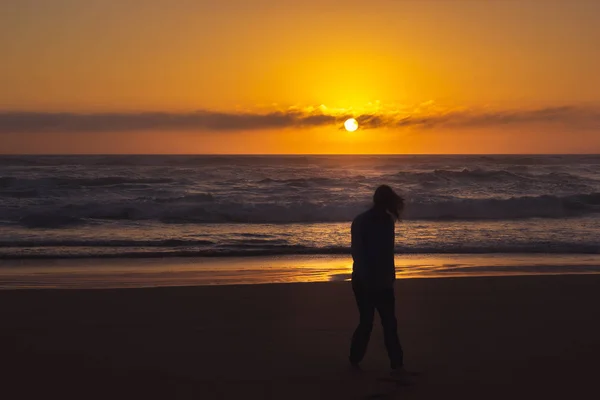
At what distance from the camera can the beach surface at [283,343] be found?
5730 millimetres

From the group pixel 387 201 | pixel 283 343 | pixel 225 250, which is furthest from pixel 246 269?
pixel 387 201

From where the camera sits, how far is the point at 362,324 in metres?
6.06

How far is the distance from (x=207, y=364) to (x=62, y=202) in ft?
80.3

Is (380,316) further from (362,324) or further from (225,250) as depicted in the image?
(225,250)

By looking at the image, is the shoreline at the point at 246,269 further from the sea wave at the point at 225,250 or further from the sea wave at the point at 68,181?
the sea wave at the point at 68,181

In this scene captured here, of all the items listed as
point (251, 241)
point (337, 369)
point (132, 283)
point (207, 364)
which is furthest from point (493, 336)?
point (251, 241)

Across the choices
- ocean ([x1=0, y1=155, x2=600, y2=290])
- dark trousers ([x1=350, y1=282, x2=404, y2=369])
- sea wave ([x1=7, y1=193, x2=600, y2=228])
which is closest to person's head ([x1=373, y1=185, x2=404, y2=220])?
dark trousers ([x1=350, y1=282, x2=404, y2=369])

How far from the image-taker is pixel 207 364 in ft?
20.8

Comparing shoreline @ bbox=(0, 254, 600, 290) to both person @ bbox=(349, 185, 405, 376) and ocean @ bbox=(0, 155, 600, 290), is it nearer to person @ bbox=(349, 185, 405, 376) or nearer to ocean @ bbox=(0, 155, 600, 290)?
ocean @ bbox=(0, 155, 600, 290)

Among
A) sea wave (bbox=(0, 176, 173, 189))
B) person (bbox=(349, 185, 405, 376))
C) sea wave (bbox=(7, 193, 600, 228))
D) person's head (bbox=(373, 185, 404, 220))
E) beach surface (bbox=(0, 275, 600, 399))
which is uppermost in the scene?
person's head (bbox=(373, 185, 404, 220))

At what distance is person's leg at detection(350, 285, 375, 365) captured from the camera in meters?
5.92

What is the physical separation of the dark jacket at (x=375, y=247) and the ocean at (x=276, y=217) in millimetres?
8678

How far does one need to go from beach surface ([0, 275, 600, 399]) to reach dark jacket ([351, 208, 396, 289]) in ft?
2.86

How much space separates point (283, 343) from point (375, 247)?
191 cm
